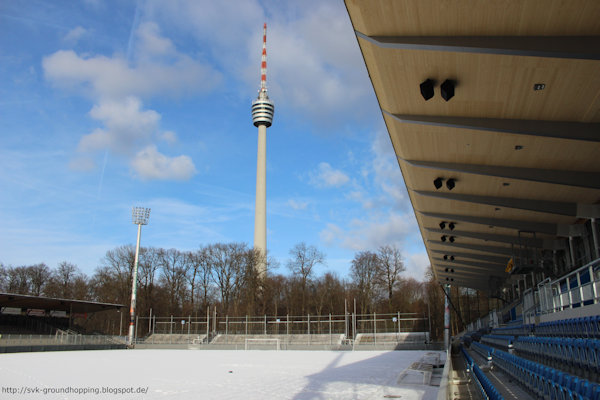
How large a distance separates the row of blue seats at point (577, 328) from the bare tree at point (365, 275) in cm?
4567

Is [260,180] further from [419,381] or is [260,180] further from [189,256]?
[419,381]

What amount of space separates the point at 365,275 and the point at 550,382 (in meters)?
54.4

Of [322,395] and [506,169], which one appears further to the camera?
[506,169]

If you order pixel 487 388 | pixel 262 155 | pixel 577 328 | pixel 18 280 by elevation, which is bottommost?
pixel 487 388

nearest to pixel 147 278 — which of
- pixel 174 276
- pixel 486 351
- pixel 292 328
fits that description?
pixel 174 276

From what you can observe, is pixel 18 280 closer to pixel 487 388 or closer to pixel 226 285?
pixel 226 285

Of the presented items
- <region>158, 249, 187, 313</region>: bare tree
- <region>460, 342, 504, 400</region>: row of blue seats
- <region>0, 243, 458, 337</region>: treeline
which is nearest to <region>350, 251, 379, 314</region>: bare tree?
<region>0, 243, 458, 337</region>: treeline

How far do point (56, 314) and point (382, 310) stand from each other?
3816cm

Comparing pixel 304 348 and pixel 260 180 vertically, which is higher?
pixel 260 180

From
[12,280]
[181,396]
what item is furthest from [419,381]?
[12,280]

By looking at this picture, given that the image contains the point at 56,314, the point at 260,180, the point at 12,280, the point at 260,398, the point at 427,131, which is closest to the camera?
the point at 260,398

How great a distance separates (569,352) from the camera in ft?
→ 25.3

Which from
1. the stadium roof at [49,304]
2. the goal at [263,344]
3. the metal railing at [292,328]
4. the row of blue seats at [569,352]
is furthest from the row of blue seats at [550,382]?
the stadium roof at [49,304]

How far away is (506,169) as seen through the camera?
1445cm
